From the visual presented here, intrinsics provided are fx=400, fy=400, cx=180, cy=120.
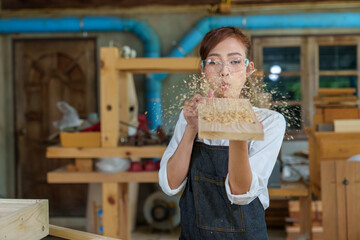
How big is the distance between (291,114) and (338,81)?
12.1 feet

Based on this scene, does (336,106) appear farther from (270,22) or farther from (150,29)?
(150,29)

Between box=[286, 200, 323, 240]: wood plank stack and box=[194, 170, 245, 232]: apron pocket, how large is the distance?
2.44m

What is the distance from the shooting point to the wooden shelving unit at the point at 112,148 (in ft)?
10.0

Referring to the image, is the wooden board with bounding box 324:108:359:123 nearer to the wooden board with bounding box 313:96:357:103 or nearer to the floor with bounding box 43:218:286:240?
the wooden board with bounding box 313:96:357:103

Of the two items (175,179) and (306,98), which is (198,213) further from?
(306,98)

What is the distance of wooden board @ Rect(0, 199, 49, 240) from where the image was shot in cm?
131

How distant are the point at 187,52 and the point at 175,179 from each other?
133 inches

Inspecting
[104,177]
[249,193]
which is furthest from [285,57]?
[249,193]

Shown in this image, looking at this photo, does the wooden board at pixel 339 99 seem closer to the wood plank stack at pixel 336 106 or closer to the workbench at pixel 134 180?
the wood plank stack at pixel 336 106

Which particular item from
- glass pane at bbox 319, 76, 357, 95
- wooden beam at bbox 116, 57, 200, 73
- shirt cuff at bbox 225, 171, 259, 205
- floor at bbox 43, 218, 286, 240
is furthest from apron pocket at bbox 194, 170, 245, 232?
glass pane at bbox 319, 76, 357, 95

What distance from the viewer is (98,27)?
4.72 metres

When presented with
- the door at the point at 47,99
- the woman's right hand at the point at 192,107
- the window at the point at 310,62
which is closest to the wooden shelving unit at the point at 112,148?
the woman's right hand at the point at 192,107

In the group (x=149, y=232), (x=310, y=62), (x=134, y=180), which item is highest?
(x=310, y=62)

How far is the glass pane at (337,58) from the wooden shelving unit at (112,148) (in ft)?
7.60
